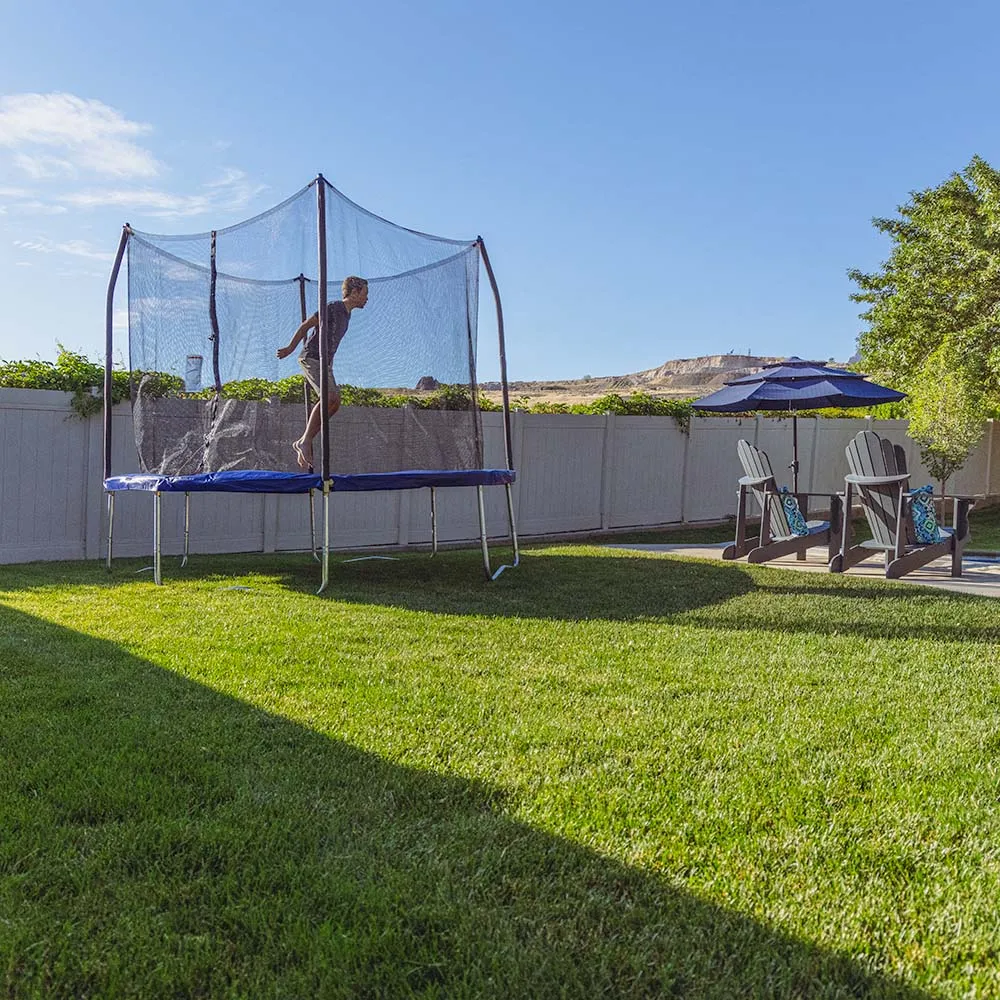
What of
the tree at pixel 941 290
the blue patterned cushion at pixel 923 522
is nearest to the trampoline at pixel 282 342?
the blue patterned cushion at pixel 923 522

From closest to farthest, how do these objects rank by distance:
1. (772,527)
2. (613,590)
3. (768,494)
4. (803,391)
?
(613,590)
(768,494)
(772,527)
(803,391)

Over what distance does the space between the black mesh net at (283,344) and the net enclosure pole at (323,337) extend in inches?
18.6

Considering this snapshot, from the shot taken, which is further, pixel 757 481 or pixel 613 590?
pixel 757 481

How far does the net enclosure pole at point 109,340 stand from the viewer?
21.7ft

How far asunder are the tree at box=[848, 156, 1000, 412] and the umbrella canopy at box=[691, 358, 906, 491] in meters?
5.34

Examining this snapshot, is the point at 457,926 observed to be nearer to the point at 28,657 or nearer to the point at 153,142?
the point at 28,657

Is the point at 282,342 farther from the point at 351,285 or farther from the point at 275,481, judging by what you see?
the point at 275,481

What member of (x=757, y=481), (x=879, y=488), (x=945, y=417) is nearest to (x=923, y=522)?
(x=879, y=488)

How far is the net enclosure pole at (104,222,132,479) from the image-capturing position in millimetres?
6617

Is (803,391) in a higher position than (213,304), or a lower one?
lower

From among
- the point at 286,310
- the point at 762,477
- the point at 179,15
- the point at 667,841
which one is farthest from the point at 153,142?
the point at 667,841

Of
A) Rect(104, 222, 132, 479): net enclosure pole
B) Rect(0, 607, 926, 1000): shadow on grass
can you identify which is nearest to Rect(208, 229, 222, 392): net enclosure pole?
Rect(104, 222, 132, 479): net enclosure pole

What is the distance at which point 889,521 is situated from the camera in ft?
22.0

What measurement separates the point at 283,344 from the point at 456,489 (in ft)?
8.60
